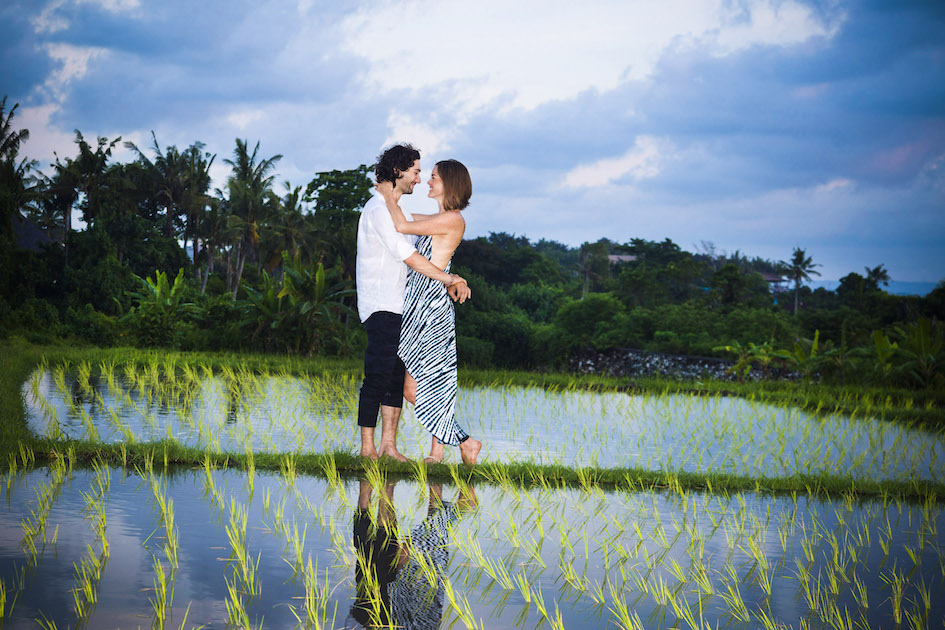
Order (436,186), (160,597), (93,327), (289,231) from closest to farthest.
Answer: (160,597)
(436,186)
(93,327)
(289,231)

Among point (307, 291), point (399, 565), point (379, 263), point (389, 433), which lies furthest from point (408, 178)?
point (307, 291)

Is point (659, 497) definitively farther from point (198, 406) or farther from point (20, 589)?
point (198, 406)

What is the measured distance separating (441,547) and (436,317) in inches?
80.1

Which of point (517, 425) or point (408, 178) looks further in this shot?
point (517, 425)

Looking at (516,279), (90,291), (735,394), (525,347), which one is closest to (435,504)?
(735,394)

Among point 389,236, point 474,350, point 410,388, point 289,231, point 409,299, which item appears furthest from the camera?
point 289,231

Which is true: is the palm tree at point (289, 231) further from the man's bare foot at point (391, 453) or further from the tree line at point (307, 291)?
the man's bare foot at point (391, 453)

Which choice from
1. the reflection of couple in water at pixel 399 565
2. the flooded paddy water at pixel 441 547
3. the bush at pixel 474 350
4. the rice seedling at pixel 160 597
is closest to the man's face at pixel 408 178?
the flooded paddy water at pixel 441 547

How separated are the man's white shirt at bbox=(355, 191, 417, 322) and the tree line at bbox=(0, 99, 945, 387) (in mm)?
9004

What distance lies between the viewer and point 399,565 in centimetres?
304

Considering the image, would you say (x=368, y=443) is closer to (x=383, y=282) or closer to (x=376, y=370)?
(x=376, y=370)

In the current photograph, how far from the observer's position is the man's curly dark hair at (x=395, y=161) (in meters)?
4.95

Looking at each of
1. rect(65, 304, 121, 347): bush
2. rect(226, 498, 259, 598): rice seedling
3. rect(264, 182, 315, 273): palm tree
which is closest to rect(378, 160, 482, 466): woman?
rect(226, 498, 259, 598): rice seedling

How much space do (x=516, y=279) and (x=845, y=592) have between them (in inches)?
1863
